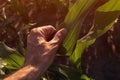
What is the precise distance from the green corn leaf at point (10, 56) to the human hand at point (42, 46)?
0.66 feet

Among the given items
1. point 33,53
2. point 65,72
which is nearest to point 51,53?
point 33,53

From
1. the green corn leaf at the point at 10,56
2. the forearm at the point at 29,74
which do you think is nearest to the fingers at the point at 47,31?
the forearm at the point at 29,74

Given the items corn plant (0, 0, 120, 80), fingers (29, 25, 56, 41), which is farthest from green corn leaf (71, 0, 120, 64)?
fingers (29, 25, 56, 41)

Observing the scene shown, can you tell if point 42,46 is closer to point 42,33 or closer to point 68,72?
point 42,33

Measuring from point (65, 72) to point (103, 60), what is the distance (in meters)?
0.60

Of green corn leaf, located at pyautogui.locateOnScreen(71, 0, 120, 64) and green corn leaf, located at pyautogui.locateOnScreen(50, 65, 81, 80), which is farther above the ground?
green corn leaf, located at pyautogui.locateOnScreen(71, 0, 120, 64)

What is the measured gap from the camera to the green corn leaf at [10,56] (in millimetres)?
1002

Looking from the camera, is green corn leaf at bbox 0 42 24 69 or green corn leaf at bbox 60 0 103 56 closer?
green corn leaf at bbox 60 0 103 56

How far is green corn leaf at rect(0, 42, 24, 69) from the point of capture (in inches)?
39.4

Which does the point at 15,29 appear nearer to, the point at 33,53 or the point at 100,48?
the point at 100,48

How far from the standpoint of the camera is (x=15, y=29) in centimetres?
179

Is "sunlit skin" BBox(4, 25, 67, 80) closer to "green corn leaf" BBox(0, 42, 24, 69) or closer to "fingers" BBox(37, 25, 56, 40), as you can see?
"fingers" BBox(37, 25, 56, 40)

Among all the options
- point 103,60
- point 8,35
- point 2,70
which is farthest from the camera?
point 8,35

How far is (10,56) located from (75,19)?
1.00ft
